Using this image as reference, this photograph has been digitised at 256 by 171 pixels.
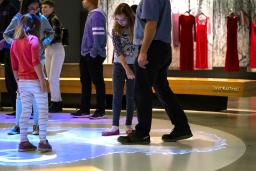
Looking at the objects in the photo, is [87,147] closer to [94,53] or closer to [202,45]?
[94,53]

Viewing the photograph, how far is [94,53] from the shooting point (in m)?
5.35

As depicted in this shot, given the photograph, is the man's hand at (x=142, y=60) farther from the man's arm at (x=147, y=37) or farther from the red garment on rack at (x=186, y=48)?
the red garment on rack at (x=186, y=48)

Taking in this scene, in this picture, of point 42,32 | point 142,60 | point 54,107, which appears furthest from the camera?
point 54,107

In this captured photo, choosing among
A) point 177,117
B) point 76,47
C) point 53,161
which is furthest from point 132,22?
point 76,47

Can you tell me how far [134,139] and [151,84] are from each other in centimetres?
47

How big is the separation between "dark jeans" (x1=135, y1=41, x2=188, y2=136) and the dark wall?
5.29 metres

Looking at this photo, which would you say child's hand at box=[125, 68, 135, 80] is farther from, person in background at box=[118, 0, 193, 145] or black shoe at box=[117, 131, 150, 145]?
black shoe at box=[117, 131, 150, 145]

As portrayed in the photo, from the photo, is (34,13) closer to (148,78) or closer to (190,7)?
(148,78)

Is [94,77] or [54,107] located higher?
[94,77]

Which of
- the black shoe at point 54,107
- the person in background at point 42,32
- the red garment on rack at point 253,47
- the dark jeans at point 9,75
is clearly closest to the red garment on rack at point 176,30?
the red garment on rack at point 253,47

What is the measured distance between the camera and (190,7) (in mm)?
8141

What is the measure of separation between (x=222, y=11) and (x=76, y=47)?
2835mm

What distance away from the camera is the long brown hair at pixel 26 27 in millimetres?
3482

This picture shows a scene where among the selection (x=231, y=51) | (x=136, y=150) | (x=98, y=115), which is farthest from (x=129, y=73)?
(x=231, y=51)
